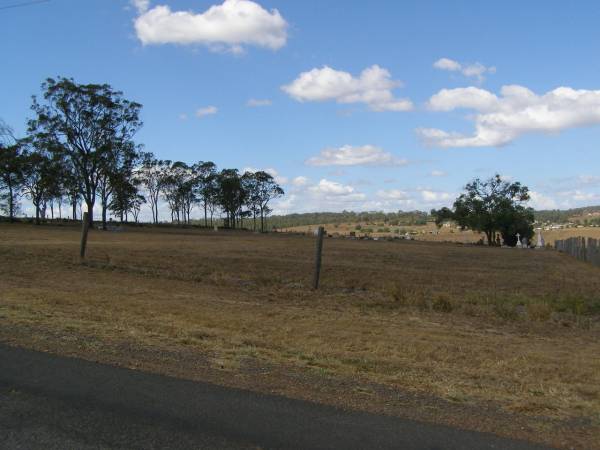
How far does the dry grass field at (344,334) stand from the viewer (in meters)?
6.26

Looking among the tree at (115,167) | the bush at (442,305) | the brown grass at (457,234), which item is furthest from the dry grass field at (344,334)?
the brown grass at (457,234)

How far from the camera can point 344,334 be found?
1051 centimetres

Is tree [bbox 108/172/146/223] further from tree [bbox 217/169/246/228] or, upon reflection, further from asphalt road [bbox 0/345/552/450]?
asphalt road [bbox 0/345/552/450]

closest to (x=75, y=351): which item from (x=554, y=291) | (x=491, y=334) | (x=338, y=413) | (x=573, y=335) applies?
(x=338, y=413)

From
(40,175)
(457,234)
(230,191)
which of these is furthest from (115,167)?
(457,234)

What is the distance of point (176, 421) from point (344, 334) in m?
5.72

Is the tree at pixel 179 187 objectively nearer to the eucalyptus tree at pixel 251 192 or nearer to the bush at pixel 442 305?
the eucalyptus tree at pixel 251 192

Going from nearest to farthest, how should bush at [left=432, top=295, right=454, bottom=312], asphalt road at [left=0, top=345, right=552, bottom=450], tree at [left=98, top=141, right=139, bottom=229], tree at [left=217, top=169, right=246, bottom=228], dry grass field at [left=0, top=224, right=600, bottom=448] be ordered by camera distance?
asphalt road at [left=0, top=345, right=552, bottom=450], dry grass field at [left=0, top=224, right=600, bottom=448], bush at [left=432, top=295, right=454, bottom=312], tree at [left=98, top=141, right=139, bottom=229], tree at [left=217, top=169, right=246, bottom=228]

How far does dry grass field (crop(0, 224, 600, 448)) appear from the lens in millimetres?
6258

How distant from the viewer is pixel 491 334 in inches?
466

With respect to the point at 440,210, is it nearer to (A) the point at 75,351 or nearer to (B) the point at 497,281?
(B) the point at 497,281

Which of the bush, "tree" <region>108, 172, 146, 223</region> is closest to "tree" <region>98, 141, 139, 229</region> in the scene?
"tree" <region>108, 172, 146, 223</region>

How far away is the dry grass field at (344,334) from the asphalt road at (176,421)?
0.43m

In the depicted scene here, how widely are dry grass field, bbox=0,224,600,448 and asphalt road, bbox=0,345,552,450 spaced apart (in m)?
0.43
